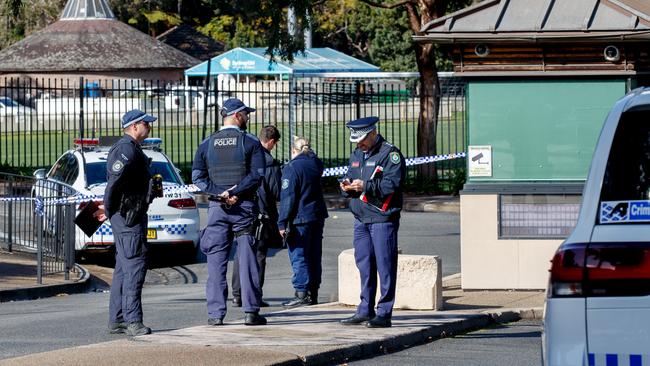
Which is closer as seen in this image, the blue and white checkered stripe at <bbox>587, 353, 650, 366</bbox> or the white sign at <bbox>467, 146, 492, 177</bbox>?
the blue and white checkered stripe at <bbox>587, 353, 650, 366</bbox>

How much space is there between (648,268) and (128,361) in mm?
4478

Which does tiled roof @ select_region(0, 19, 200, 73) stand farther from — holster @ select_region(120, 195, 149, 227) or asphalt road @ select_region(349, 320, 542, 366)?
asphalt road @ select_region(349, 320, 542, 366)

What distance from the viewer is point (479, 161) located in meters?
13.3

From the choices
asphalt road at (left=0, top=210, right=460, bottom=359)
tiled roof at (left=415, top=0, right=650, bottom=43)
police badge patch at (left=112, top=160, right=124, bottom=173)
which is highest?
tiled roof at (left=415, top=0, right=650, bottom=43)

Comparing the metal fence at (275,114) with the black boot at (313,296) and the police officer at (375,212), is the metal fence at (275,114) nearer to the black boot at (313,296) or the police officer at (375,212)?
the black boot at (313,296)

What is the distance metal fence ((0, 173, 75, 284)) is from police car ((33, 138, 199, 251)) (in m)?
0.30

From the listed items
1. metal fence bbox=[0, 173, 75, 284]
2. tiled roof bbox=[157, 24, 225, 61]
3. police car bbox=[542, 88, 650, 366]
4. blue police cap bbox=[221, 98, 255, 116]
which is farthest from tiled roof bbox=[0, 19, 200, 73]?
police car bbox=[542, 88, 650, 366]

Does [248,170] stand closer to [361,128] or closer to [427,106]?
[361,128]

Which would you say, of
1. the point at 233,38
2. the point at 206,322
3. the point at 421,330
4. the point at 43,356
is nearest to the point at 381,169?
the point at 421,330

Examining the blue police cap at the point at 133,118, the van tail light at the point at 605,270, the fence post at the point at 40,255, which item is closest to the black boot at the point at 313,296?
the blue police cap at the point at 133,118

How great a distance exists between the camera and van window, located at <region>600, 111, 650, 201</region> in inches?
213

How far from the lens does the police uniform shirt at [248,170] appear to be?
10477 millimetres

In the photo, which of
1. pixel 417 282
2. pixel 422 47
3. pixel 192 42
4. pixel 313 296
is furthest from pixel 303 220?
pixel 192 42

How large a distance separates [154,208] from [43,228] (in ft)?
5.64
